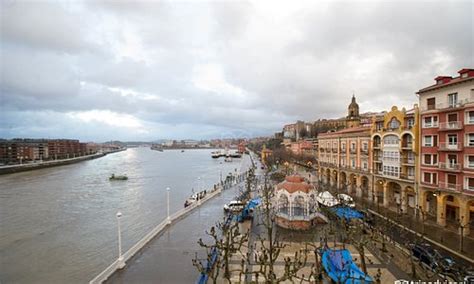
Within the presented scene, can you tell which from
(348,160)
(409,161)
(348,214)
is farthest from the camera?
(348,160)

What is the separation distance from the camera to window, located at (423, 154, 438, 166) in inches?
797

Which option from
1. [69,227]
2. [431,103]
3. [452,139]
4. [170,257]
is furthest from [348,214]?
[69,227]

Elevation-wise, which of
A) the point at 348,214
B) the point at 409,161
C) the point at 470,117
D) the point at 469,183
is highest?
the point at 470,117

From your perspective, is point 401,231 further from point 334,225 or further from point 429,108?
point 429,108

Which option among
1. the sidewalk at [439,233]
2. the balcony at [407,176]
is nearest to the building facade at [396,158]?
the balcony at [407,176]

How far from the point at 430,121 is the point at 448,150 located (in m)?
2.92

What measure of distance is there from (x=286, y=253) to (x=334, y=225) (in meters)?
Result: 5.89

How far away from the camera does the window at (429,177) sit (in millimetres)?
20173

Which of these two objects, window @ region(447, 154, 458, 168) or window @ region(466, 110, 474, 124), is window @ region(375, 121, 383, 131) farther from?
window @ region(466, 110, 474, 124)

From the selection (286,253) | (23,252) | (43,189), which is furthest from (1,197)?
(286,253)

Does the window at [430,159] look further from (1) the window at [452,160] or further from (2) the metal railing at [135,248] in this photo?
(2) the metal railing at [135,248]

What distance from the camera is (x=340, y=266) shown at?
11719mm

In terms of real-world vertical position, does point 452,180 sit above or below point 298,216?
above

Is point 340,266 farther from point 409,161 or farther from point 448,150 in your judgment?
point 409,161
